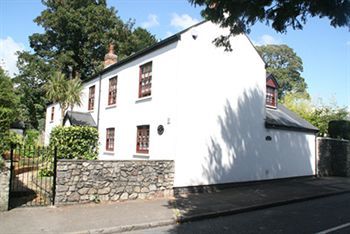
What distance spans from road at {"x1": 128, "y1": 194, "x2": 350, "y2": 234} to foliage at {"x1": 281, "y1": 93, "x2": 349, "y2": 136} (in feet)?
63.4

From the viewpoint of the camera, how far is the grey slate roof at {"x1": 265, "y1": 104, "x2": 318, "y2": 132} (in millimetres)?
16747

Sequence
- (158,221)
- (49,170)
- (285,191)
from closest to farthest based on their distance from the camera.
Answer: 1. (158,221)
2. (285,191)
3. (49,170)

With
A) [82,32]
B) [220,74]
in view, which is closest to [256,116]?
[220,74]

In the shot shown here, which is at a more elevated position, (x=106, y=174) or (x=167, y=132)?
(x=167, y=132)

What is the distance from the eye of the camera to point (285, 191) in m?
13.8

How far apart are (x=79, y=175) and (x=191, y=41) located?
22.2ft

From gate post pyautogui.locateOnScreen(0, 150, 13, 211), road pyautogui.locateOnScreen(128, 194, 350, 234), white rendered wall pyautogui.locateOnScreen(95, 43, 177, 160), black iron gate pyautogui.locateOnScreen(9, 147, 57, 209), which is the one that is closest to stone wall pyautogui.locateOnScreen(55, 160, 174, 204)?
black iron gate pyautogui.locateOnScreen(9, 147, 57, 209)

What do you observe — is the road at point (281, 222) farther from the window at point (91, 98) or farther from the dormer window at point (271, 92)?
the window at point (91, 98)

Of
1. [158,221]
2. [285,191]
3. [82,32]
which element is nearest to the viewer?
[158,221]

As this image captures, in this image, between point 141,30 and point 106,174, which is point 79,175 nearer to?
point 106,174

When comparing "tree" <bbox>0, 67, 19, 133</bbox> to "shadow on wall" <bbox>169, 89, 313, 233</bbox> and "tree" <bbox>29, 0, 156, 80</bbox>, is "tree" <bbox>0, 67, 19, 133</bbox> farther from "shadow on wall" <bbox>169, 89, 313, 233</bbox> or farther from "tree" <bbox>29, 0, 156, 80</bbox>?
"tree" <bbox>29, 0, 156, 80</bbox>

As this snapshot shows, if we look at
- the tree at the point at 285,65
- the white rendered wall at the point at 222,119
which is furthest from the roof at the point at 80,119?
the tree at the point at 285,65

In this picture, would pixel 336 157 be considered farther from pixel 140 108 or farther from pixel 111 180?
pixel 111 180

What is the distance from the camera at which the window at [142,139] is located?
1459cm
